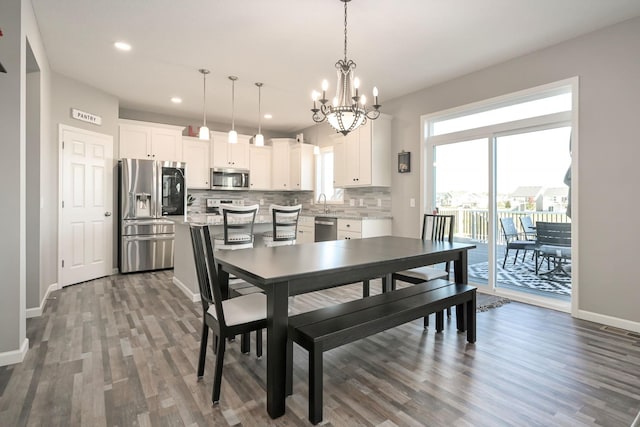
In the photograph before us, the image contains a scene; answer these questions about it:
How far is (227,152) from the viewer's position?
20.7ft

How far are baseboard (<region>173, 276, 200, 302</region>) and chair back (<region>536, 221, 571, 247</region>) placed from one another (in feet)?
13.1

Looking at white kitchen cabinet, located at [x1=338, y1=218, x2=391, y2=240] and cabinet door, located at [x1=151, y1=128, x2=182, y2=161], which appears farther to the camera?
cabinet door, located at [x1=151, y1=128, x2=182, y2=161]

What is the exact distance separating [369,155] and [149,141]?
3.64 m

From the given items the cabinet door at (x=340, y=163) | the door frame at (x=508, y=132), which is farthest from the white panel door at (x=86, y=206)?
the door frame at (x=508, y=132)

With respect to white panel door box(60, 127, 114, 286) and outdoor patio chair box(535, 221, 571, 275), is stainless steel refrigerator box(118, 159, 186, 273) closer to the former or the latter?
white panel door box(60, 127, 114, 286)

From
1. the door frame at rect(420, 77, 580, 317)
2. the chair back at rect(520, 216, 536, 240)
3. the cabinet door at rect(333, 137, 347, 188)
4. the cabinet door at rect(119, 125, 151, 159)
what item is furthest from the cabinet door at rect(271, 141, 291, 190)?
the chair back at rect(520, 216, 536, 240)

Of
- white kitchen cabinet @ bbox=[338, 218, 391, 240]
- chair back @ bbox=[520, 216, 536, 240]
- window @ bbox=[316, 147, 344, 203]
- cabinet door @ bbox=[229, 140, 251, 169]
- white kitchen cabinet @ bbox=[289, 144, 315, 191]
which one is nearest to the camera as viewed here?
chair back @ bbox=[520, 216, 536, 240]

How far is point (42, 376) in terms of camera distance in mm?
2119

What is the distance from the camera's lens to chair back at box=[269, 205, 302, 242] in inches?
140

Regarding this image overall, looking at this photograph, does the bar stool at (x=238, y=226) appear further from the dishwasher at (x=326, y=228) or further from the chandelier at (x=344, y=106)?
the dishwasher at (x=326, y=228)

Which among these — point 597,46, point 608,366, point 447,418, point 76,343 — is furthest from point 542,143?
point 76,343

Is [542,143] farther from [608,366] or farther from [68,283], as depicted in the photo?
[68,283]

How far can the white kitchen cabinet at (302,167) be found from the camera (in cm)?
663

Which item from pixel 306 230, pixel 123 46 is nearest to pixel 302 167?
pixel 306 230
